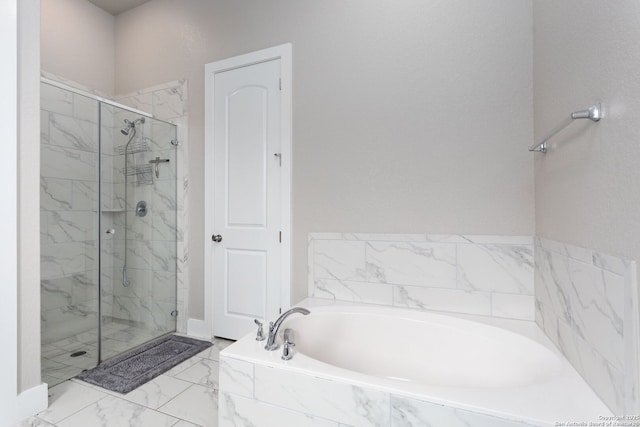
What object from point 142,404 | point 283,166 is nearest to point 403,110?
point 283,166

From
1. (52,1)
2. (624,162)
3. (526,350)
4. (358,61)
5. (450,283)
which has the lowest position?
(526,350)

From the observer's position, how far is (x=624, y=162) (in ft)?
2.77

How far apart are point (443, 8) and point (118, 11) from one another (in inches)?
123

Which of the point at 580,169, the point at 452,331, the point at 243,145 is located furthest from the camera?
the point at 243,145

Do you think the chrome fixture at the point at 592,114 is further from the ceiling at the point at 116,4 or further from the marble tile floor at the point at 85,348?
the ceiling at the point at 116,4

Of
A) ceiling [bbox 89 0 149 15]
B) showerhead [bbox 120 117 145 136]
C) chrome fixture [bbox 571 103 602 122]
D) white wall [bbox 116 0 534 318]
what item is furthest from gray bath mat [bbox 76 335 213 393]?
ceiling [bbox 89 0 149 15]

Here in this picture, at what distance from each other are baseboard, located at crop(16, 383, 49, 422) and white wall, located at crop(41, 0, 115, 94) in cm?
255

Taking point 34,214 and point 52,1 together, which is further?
point 52,1

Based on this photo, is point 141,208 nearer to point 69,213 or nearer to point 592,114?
point 69,213

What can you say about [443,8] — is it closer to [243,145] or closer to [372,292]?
[243,145]

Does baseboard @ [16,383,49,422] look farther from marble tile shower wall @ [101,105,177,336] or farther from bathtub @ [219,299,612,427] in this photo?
bathtub @ [219,299,612,427]

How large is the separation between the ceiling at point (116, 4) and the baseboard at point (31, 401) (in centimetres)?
323

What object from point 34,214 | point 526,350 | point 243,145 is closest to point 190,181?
point 243,145

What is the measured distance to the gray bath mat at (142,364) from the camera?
6.29ft
